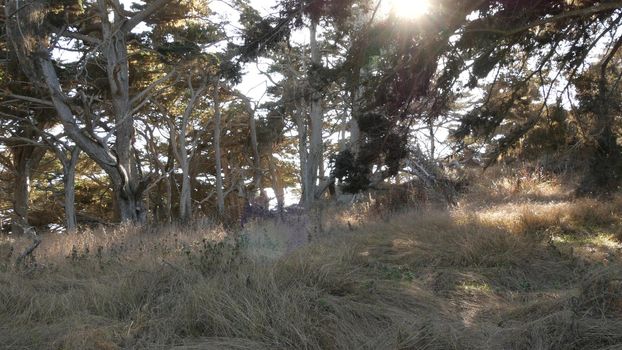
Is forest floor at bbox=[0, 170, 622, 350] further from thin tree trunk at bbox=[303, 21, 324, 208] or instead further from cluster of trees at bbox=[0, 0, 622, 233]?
thin tree trunk at bbox=[303, 21, 324, 208]

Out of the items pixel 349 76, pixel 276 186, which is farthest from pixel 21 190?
pixel 349 76

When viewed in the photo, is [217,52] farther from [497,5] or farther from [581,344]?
[581,344]

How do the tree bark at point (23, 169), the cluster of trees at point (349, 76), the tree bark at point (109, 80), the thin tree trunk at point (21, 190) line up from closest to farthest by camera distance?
the cluster of trees at point (349, 76) < the tree bark at point (109, 80) < the thin tree trunk at point (21, 190) < the tree bark at point (23, 169)

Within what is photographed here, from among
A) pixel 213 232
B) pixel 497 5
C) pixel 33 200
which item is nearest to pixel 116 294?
pixel 213 232

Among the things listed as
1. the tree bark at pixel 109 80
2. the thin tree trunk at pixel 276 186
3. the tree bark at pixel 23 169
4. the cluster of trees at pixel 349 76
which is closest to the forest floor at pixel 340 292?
the cluster of trees at pixel 349 76

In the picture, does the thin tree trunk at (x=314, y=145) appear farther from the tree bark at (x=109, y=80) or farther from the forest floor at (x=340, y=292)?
the forest floor at (x=340, y=292)

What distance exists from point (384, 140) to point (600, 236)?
3.41 meters

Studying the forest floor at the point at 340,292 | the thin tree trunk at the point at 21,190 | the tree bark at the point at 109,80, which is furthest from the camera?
the thin tree trunk at the point at 21,190

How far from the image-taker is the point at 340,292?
14.5ft

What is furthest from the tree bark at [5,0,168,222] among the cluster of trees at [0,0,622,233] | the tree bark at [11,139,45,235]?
the tree bark at [11,139,45,235]

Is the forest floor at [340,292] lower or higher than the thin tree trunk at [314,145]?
lower

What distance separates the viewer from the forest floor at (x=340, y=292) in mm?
3510

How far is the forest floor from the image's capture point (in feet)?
11.5

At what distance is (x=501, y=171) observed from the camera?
14953 millimetres
